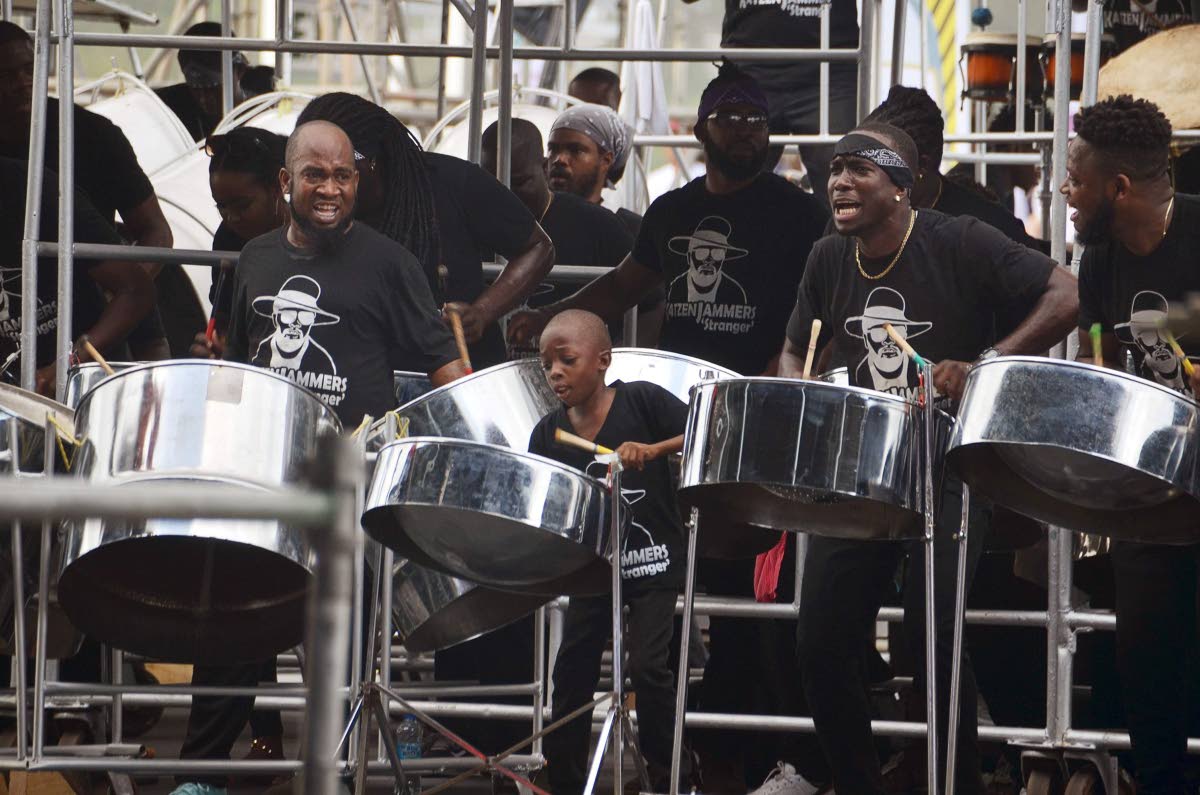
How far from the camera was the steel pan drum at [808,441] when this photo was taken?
2.44 meters

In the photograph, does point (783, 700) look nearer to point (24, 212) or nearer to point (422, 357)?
point (422, 357)

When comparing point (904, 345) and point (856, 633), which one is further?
point (856, 633)

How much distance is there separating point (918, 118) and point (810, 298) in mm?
513

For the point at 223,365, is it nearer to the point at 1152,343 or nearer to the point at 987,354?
the point at 987,354

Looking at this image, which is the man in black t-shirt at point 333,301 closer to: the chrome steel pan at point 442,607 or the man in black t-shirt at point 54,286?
the chrome steel pan at point 442,607

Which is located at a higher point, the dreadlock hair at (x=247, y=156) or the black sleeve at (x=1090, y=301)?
the dreadlock hair at (x=247, y=156)

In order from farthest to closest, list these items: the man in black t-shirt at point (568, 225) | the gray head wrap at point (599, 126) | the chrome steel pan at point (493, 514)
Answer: the gray head wrap at point (599, 126) → the man in black t-shirt at point (568, 225) → the chrome steel pan at point (493, 514)

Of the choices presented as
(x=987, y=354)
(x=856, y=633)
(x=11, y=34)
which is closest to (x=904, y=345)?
(x=987, y=354)

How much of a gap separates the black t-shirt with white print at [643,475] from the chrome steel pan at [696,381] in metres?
0.05

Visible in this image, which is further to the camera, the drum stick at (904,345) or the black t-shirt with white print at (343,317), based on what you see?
the black t-shirt with white print at (343,317)

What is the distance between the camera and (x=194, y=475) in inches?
99.3

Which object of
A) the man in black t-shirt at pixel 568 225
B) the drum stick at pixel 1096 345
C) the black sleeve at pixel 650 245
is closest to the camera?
the drum stick at pixel 1096 345

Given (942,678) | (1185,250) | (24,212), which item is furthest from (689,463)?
(24,212)

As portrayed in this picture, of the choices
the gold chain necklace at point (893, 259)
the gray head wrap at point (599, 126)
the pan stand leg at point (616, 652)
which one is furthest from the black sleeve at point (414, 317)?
the gray head wrap at point (599, 126)
